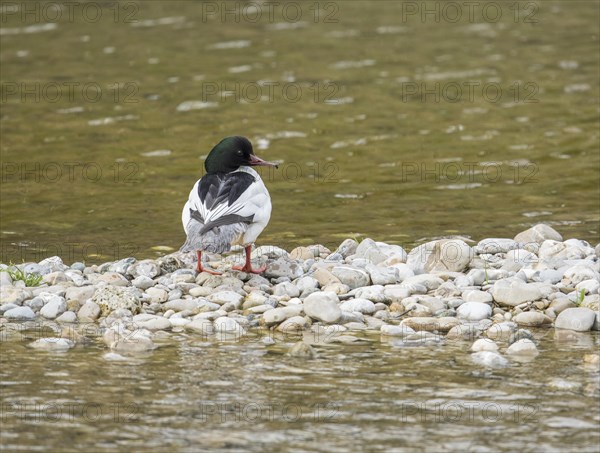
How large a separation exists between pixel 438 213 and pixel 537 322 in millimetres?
5888

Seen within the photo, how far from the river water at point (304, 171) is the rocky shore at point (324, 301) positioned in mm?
233

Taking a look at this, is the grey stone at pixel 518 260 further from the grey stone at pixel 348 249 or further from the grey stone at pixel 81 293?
the grey stone at pixel 81 293

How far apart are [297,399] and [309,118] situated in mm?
13957

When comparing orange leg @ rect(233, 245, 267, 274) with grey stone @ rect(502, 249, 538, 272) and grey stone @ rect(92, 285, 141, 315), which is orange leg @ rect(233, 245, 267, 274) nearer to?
grey stone @ rect(92, 285, 141, 315)

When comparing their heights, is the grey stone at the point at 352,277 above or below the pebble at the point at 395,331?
above

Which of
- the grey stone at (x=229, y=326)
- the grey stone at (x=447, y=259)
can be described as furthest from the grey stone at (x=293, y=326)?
the grey stone at (x=447, y=259)

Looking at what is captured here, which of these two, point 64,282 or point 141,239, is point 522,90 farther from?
point 64,282

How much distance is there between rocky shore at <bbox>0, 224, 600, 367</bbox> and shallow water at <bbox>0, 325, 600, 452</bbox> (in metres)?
0.20

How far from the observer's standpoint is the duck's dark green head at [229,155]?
11250 mm

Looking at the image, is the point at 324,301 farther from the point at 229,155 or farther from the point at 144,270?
the point at 229,155

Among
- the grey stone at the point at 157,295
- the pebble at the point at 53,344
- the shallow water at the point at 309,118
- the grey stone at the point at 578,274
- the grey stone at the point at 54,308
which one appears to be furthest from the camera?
the shallow water at the point at 309,118

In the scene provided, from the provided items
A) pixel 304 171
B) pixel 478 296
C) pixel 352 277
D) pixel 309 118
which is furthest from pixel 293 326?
pixel 309 118

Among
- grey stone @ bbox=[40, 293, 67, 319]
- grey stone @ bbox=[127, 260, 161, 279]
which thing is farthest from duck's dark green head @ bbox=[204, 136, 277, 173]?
grey stone @ bbox=[40, 293, 67, 319]

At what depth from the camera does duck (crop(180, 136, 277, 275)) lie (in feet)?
32.7
